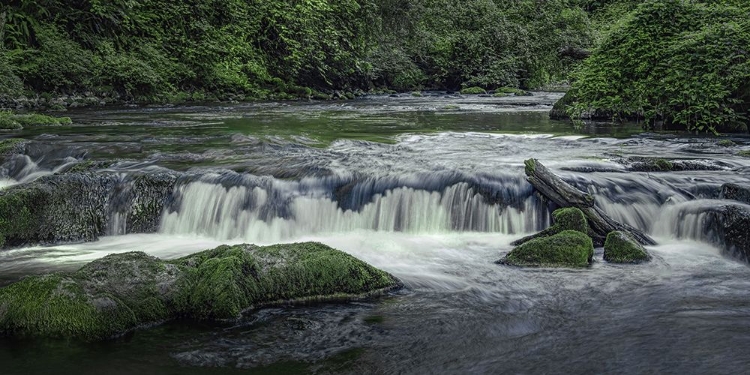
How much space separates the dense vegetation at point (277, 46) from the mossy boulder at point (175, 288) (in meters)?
15.2

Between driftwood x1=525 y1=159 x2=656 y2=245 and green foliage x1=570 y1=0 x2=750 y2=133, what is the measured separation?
7.14 meters

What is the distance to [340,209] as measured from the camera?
8734 mm

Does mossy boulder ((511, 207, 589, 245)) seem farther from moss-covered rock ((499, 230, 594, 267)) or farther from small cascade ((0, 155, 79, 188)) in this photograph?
small cascade ((0, 155, 79, 188))

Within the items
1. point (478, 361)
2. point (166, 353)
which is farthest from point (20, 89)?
point (478, 361)

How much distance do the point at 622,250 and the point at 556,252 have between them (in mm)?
793

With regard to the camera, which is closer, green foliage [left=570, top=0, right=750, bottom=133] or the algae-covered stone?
the algae-covered stone

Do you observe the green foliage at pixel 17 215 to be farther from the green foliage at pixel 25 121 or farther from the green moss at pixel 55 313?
the green foliage at pixel 25 121

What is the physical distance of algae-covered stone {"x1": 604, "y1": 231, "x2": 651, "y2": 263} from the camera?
21.5 ft

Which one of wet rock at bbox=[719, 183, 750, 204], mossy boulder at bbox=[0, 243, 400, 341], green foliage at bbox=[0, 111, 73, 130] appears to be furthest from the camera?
green foliage at bbox=[0, 111, 73, 130]

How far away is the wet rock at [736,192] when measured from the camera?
25.3 feet

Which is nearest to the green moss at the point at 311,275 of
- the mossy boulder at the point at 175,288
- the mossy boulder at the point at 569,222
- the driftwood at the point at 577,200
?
the mossy boulder at the point at 175,288

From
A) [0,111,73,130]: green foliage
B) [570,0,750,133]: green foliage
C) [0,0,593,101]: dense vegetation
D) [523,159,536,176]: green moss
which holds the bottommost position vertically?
[523,159,536,176]: green moss

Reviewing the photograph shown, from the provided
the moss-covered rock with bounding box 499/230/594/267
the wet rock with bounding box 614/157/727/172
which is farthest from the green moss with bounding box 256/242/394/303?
the wet rock with bounding box 614/157/727/172

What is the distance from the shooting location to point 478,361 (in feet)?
14.2
